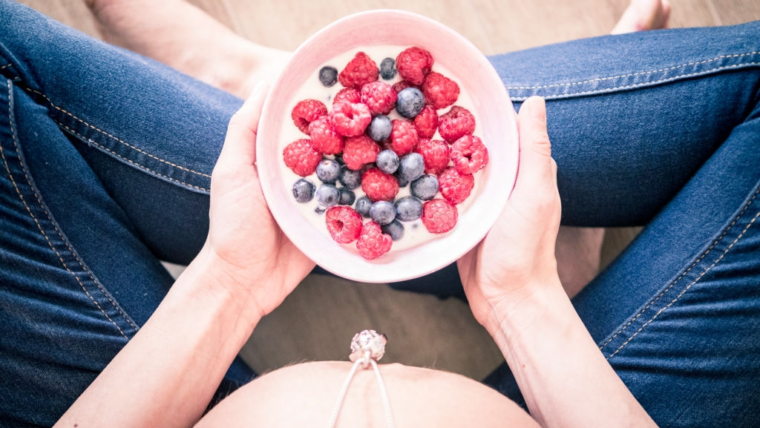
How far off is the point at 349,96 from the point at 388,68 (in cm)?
7

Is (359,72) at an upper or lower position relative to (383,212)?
upper

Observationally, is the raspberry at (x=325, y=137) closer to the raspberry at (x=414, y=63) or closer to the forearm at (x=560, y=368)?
the raspberry at (x=414, y=63)

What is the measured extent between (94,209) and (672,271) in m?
0.94

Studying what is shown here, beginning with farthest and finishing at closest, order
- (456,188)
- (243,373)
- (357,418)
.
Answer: (243,373) < (456,188) < (357,418)

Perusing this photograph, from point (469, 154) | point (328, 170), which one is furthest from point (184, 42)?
point (469, 154)

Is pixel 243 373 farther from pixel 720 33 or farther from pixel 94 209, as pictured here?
pixel 720 33

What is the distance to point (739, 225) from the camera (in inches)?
28.1

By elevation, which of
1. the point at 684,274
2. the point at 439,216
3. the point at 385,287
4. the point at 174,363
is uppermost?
the point at 439,216

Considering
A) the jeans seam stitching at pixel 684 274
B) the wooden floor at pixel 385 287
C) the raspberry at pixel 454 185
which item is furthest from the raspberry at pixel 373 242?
the wooden floor at pixel 385 287

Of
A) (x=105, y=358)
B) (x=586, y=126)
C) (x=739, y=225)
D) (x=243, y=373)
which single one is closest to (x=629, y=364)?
(x=739, y=225)

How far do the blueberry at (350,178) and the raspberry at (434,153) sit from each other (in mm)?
92

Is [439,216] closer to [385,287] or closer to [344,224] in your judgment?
[344,224]

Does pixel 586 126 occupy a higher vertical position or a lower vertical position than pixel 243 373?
higher

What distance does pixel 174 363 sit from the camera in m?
0.66
